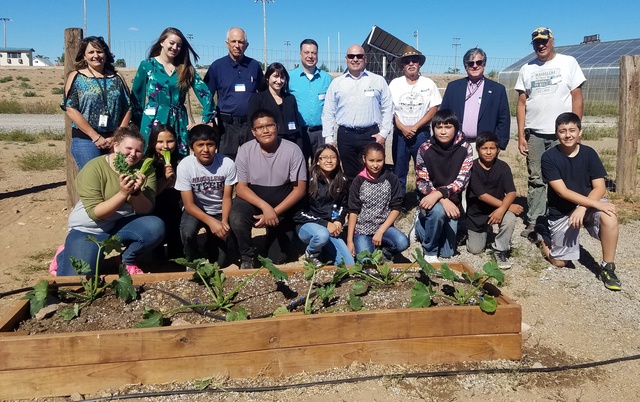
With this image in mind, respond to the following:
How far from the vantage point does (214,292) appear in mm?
3848

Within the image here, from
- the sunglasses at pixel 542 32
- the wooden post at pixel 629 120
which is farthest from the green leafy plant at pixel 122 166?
the wooden post at pixel 629 120

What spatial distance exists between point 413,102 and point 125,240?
3.46 meters

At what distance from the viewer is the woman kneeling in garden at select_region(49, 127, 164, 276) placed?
4.12 meters

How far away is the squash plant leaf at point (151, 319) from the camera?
3.13 m

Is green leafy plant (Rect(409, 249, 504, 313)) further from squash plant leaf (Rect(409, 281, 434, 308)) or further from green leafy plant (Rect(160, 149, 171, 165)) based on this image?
green leafy plant (Rect(160, 149, 171, 165))

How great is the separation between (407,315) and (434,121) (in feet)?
7.90

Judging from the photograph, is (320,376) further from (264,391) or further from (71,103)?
(71,103)

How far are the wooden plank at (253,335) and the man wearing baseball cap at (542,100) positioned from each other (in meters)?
3.01

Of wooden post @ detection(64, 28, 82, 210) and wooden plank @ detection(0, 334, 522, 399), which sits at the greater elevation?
wooden post @ detection(64, 28, 82, 210)

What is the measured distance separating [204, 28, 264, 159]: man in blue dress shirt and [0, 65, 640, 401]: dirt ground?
219 cm

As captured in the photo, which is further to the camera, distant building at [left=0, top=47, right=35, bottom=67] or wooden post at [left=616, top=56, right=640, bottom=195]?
distant building at [left=0, top=47, right=35, bottom=67]

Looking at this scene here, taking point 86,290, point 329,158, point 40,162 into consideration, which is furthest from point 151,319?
point 40,162

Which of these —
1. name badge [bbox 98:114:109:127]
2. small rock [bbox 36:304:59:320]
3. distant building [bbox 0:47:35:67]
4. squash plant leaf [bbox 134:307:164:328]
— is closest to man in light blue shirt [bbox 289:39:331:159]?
name badge [bbox 98:114:109:127]

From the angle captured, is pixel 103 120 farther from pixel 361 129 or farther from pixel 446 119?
pixel 446 119
